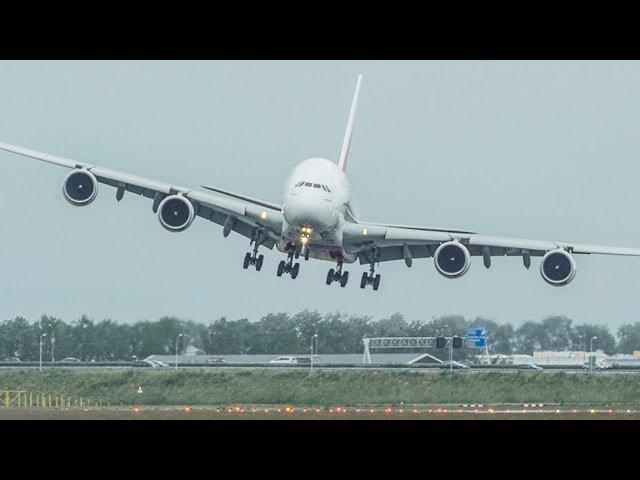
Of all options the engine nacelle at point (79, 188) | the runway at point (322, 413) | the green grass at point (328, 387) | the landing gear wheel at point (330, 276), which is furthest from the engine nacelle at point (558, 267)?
the engine nacelle at point (79, 188)

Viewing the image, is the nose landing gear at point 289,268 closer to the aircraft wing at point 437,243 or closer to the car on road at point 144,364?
the aircraft wing at point 437,243

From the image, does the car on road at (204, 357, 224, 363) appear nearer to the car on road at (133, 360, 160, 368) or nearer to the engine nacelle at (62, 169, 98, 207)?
the car on road at (133, 360, 160, 368)

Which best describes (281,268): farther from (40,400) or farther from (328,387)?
(40,400)

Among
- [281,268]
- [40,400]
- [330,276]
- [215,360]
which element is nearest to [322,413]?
[281,268]
